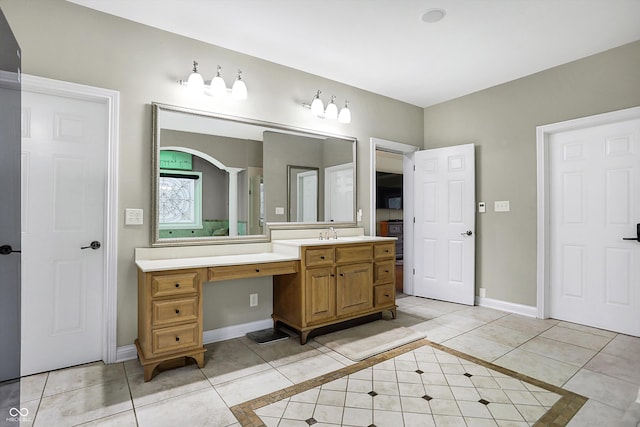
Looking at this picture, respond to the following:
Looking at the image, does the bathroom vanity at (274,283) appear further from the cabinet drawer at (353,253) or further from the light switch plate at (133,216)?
the light switch plate at (133,216)

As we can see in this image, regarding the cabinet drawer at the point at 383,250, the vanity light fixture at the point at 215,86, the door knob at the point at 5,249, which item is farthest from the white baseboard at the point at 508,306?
the door knob at the point at 5,249

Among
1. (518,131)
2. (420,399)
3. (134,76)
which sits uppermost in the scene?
(134,76)

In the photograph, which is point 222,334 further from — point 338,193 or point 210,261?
point 338,193

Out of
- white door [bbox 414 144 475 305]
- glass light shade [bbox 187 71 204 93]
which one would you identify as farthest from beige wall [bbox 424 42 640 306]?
glass light shade [bbox 187 71 204 93]

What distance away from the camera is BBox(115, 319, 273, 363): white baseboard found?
8.55 feet

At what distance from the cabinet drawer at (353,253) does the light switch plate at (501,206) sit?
1.73 m

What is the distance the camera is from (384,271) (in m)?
3.56

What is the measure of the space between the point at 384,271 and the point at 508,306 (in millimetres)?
1585

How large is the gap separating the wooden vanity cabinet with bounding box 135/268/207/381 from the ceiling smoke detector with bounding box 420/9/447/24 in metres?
2.56

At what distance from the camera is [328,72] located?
12.1 ft

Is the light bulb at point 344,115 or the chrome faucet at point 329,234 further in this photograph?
the light bulb at point 344,115

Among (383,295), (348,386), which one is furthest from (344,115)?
(348,386)

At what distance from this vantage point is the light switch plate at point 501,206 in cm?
393

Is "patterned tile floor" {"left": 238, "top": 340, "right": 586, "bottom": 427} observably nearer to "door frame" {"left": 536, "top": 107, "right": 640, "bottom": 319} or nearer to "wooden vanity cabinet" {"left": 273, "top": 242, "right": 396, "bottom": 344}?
"wooden vanity cabinet" {"left": 273, "top": 242, "right": 396, "bottom": 344}
